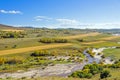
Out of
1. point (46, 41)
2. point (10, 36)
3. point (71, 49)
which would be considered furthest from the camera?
point (10, 36)

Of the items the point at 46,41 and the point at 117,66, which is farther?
the point at 46,41

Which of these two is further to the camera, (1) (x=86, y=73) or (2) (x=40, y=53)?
(2) (x=40, y=53)

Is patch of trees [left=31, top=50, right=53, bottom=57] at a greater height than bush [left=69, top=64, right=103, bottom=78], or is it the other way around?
bush [left=69, top=64, right=103, bottom=78]

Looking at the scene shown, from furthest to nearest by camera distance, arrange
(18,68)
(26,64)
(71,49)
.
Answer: (71,49) < (26,64) < (18,68)

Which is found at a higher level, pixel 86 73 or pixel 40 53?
pixel 86 73

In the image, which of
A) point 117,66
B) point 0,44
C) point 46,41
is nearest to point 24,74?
point 117,66

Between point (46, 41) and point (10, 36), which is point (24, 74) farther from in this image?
point (10, 36)

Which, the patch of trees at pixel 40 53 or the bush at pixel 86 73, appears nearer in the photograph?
the bush at pixel 86 73

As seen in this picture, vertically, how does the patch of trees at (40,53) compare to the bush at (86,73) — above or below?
below

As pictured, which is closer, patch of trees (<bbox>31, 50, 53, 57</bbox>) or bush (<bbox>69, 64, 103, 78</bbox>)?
bush (<bbox>69, 64, 103, 78</bbox>)
